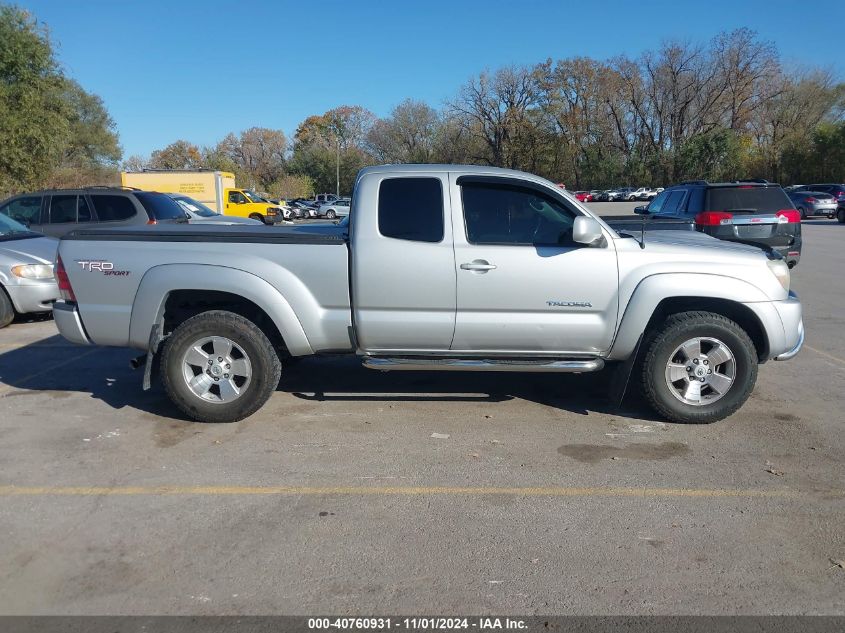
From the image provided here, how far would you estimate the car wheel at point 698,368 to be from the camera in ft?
17.2

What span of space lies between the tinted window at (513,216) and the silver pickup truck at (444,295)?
0.04 ft

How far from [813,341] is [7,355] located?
30.5 feet

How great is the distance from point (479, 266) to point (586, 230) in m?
0.82

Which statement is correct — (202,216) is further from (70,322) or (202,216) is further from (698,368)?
(698,368)

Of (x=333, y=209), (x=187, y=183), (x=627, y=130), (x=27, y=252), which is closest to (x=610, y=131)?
(x=627, y=130)

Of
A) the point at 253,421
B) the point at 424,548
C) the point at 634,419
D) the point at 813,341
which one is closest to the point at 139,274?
the point at 253,421

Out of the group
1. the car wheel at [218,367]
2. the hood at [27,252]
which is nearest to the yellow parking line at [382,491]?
the car wheel at [218,367]

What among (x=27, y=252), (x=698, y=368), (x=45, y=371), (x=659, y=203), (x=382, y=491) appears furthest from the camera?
(x=659, y=203)

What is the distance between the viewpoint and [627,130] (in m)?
77.8

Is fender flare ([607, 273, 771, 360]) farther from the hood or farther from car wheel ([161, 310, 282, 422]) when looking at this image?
the hood

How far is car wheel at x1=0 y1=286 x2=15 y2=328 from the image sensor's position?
360 inches

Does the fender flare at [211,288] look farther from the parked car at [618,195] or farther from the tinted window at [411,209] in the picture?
the parked car at [618,195]

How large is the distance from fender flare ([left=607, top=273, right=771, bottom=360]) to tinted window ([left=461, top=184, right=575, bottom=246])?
0.69 meters

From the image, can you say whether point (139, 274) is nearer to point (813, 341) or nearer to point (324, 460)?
point (324, 460)
